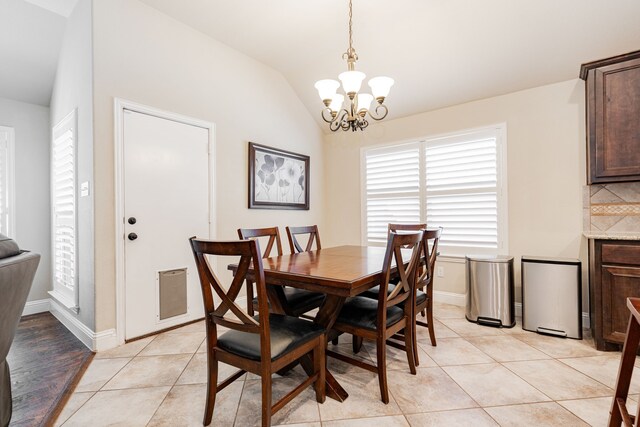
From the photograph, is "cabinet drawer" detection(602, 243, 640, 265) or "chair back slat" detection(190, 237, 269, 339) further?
"cabinet drawer" detection(602, 243, 640, 265)

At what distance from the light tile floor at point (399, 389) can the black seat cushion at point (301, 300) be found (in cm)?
41

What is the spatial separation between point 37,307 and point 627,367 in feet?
16.0

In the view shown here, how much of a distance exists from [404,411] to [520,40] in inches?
126

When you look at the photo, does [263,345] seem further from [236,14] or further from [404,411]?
[236,14]

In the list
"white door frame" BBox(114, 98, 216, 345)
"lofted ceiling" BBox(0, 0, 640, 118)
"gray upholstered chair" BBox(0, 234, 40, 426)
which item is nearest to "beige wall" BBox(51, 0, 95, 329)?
"white door frame" BBox(114, 98, 216, 345)

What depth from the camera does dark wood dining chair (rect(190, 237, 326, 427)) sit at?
136 cm

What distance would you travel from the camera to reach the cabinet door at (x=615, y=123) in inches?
92.4

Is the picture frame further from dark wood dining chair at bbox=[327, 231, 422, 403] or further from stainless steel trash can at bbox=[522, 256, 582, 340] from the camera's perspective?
stainless steel trash can at bbox=[522, 256, 582, 340]

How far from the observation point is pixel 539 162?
3.09m

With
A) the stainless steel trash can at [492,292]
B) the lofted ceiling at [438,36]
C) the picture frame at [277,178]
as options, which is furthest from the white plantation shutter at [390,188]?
the stainless steel trash can at [492,292]

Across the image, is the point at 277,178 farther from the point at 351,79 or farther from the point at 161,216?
the point at 351,79

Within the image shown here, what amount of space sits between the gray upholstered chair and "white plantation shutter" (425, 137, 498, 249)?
358cm

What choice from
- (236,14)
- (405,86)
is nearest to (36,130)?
(236,14)

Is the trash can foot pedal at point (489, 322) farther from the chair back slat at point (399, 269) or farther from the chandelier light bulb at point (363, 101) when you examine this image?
the chandelier light bulb at point (363, 101)
